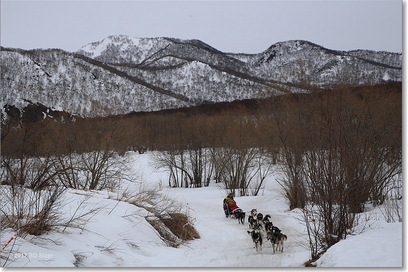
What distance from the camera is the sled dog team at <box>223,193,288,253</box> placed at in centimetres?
742

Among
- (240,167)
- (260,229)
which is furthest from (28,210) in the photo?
(240,167)

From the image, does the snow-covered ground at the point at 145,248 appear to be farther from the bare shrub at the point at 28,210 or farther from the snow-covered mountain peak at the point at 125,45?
the snow-covered mountain peak at the point at 125,45

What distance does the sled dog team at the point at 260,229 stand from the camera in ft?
24.3

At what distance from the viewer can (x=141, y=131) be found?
1722 inches

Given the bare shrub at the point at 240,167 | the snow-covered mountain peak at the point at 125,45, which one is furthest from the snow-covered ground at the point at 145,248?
the bare shrub at the point at 240,167

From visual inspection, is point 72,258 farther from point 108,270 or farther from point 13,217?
point 13,217

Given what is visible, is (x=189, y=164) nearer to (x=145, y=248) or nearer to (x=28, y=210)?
(x=145, y=248)

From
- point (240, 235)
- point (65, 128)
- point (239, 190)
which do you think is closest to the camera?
point (240, 235)

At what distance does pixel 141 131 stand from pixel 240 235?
1373 inches

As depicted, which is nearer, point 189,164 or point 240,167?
point 240,167

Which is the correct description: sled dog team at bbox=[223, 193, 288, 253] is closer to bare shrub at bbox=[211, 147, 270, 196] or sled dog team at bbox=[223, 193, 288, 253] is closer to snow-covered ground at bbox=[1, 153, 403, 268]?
snow-covered ground at bbox=[1, 153, 403, 268]

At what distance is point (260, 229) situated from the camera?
919cm

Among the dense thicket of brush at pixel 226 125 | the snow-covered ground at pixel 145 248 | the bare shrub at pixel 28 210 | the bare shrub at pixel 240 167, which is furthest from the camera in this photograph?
the bare shrub at pixel 240 167

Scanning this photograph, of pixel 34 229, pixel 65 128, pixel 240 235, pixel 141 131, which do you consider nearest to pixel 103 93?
pixel 141 131
